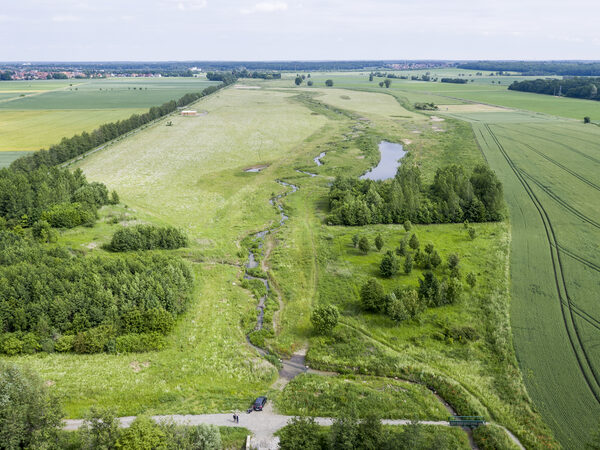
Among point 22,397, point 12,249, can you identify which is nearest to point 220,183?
point 12,249

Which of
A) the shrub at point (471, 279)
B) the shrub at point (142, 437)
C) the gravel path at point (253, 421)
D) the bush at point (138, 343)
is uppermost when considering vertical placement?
the shrub at point (471, 279)

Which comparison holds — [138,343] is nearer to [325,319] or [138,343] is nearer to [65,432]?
[65,432]

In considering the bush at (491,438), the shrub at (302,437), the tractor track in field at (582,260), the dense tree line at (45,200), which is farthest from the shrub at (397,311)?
the dense tree line at (45,200)

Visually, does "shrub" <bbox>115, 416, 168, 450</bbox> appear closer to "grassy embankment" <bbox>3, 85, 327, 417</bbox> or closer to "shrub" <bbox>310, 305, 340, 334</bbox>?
"grassy embankment" <bbox>3, 85, 327, 417</bbox>

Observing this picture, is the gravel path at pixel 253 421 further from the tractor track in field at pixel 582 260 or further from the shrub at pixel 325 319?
the tractor track in field at pixel 582 260

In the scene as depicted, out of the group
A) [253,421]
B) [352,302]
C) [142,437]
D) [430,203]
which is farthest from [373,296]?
[430,203]

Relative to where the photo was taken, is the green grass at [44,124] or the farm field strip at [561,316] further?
the green grass at [44,124]
